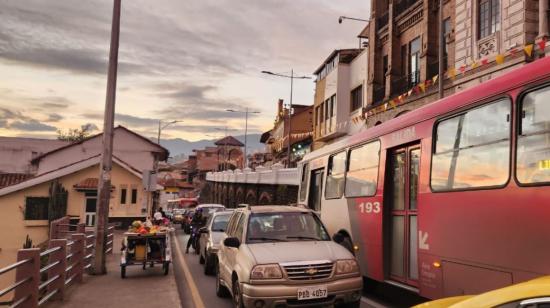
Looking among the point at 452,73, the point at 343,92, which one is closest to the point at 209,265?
the point at 452,73

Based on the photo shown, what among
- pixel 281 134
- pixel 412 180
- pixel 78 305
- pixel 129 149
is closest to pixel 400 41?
pixel 412 180

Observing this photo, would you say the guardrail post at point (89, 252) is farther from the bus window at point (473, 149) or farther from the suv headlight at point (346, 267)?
the bus window at point (473, 149)

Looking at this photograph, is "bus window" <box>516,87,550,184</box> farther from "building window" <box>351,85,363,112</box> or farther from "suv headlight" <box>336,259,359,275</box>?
"building window" <box>351,85,363,112</box>

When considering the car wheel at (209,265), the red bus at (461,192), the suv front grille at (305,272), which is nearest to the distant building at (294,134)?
the car wheel at (209,265)

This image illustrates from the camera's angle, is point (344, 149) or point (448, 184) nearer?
point (448, 184)

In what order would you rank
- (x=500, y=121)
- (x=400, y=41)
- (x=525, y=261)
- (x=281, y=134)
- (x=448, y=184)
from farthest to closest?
(x=281, y=134), (x=400, y=41), (x=448, y=184), (x=500, y=121), (x=525, y=261)

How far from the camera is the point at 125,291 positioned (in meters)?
10.2

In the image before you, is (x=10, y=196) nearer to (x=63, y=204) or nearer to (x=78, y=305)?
(x=63, y=204)

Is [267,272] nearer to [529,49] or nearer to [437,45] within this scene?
[529,49]

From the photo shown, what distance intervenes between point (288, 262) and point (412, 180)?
2.55 m

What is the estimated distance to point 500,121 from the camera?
6.08 metres

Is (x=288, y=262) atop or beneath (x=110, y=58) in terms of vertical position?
beneath

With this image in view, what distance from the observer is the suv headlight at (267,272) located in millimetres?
7203

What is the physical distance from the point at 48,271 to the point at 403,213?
21.0 ft
